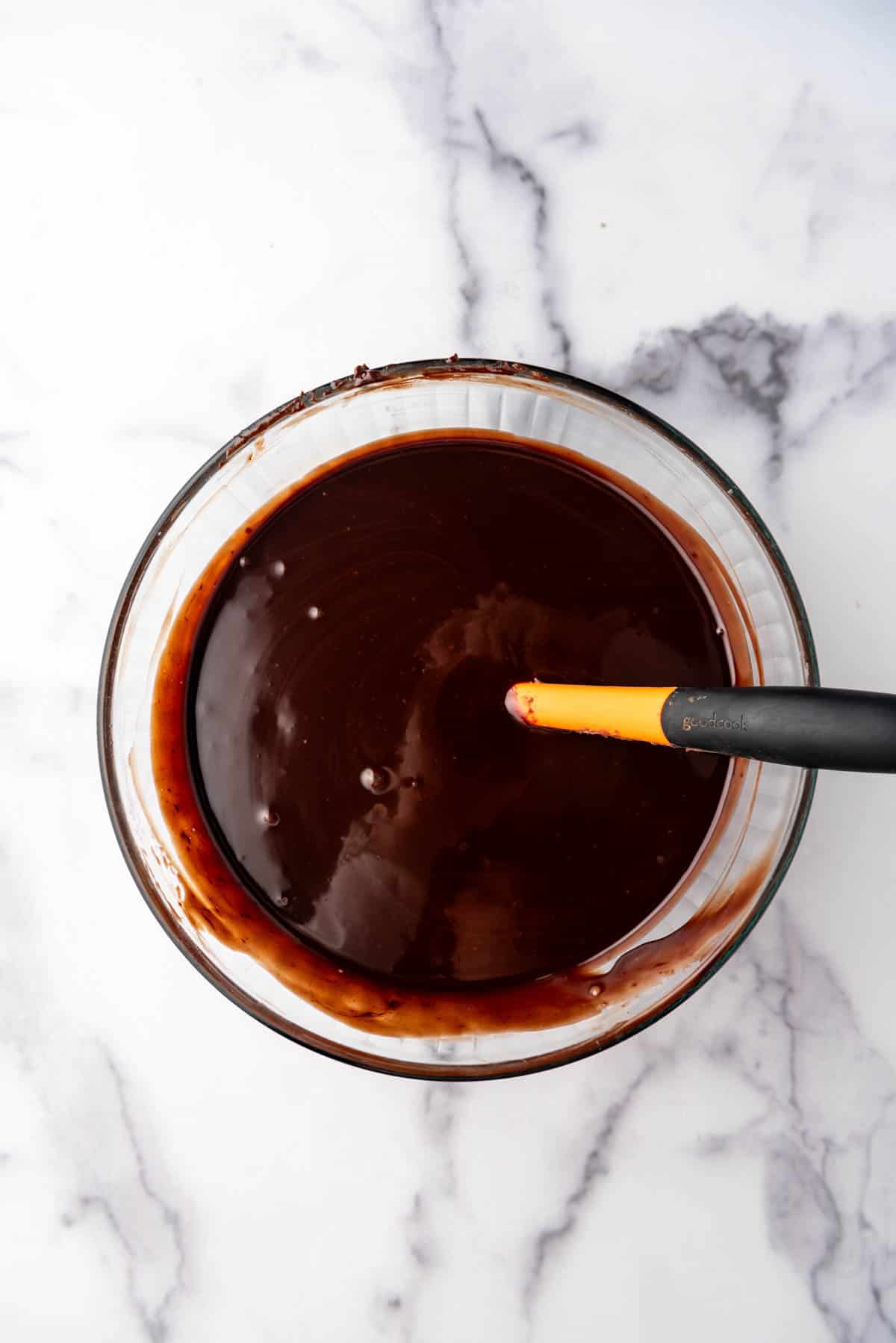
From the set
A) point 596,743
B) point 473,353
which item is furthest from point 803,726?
point 473,353

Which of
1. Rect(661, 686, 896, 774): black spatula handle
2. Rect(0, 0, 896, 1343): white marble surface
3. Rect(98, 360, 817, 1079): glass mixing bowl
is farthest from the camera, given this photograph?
Rect(0, 0, 896, 1343): white marble surface

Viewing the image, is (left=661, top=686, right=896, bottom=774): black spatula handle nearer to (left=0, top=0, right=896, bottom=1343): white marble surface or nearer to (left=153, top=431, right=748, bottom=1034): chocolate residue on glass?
(left=153, top=431, right=748, bottom=1034): chocolate residue on glass

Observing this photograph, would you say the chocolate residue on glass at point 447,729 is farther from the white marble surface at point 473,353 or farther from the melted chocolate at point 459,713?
the white marble surface at point 473,353

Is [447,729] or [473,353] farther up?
[473,353]

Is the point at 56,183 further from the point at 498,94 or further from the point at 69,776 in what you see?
the point at 69,776

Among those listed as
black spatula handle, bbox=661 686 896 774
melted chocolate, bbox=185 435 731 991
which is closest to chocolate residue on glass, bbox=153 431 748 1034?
melted chocolate, bbox=185 435 731 991

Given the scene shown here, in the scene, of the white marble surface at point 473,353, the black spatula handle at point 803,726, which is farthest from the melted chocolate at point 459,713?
the black spatula handle at point 803,726

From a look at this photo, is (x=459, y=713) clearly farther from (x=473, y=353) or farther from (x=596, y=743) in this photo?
(x=473, y=353)
